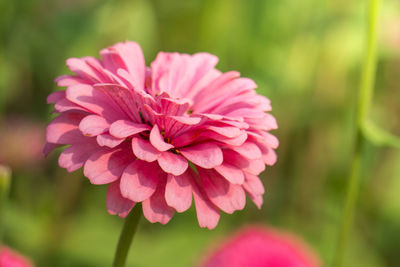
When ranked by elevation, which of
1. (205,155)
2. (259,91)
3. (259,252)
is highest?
(259,91)

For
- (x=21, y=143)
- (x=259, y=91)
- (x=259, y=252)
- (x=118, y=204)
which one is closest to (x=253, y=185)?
(x=118, y=204)

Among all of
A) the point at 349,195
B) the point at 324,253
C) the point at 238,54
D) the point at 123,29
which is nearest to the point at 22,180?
the point at 123,29

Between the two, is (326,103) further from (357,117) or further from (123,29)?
(357,117)

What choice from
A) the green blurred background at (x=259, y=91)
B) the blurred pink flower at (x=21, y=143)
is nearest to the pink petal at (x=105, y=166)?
the green blurred background at (x=259, y=91)

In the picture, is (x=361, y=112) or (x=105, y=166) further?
(x=361, y=112)

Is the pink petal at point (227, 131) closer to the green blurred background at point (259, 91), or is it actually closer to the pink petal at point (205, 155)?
the pink petal at point (205, 155)

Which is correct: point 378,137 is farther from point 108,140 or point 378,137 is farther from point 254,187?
point 108,140

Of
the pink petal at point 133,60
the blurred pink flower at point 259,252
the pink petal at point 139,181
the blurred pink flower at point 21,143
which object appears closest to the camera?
the pink petal at point 139,181
